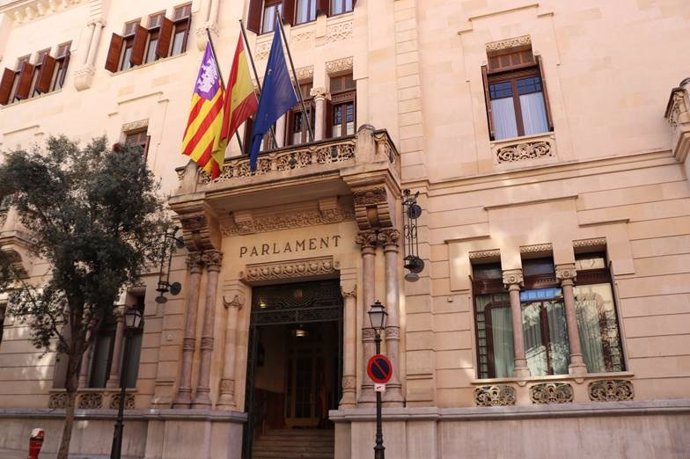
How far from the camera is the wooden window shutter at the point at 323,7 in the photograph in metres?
17.0

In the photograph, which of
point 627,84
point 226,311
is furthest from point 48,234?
point 627,84

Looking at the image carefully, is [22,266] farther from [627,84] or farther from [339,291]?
[627,84]

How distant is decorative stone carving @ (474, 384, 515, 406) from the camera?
449 inches

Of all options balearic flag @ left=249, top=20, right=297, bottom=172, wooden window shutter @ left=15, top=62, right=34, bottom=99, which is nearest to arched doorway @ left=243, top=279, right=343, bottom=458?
balearic flag @ left=249, top=20, right=297, bottom=172

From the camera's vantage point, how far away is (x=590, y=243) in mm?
12086

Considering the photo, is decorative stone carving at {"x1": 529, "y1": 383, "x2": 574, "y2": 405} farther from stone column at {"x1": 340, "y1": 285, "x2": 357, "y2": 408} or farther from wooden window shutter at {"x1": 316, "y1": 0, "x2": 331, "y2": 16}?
wooden window shutter at {"x1": 316, "y1": 0, "x2": 331, "y2": 16}

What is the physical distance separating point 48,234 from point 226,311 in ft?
14.9

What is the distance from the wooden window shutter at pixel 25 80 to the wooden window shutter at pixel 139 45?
15.9 ft

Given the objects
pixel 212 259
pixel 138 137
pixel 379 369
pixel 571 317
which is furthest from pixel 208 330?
pixel 571 317

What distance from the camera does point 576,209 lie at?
40.6 feet

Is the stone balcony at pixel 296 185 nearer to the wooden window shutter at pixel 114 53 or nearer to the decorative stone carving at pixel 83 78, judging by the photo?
the wooden window shutter at pixel 114 53

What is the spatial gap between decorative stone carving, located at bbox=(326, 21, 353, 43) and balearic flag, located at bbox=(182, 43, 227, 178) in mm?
3665

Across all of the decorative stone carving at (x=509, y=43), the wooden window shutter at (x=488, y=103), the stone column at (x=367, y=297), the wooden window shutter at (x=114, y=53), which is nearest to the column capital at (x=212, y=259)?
the stone column at (x=367, y=297)

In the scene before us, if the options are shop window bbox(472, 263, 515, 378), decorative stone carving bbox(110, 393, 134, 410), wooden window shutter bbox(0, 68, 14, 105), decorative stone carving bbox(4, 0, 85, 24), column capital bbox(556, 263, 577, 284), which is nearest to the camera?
column capital bbox(556, 263, 577, 284)
